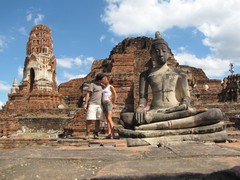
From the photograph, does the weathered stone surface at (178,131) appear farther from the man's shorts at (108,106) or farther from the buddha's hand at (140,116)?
the man's shorts at (108,106)

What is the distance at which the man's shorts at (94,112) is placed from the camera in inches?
232

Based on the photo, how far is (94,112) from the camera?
19.5ft

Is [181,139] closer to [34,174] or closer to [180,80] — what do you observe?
[180,80]

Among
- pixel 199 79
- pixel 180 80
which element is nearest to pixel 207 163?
pixel 180 80

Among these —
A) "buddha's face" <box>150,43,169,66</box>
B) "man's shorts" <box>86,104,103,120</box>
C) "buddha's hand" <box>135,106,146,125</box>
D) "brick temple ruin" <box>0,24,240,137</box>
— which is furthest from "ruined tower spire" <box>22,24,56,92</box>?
"buddha's hand" <box>135,106,146,125</box>

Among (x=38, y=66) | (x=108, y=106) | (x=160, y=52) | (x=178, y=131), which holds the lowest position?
Result: (x=178, y=131)

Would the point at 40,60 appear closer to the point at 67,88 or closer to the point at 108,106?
the point at 67,88

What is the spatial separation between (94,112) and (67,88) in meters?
21.9

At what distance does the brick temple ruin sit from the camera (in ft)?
57.8

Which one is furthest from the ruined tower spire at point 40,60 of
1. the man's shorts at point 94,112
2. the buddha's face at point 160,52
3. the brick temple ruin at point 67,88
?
the buddha's face at point 160,52

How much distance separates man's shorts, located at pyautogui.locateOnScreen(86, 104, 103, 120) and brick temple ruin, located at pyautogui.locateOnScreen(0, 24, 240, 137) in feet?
23.4

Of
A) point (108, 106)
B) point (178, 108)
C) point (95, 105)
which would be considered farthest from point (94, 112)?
point (178, 108)

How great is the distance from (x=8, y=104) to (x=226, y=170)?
24.4 meters

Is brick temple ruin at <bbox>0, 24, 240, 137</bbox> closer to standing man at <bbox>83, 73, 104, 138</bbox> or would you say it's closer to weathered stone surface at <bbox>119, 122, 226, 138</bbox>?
standing man at <bbox>83, 73, 104, 138</bbox>
